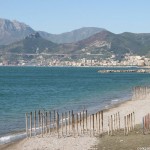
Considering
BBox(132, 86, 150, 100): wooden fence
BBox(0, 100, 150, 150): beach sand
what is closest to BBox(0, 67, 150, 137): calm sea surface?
BBox(132, 86, 150, 100): wooden fence

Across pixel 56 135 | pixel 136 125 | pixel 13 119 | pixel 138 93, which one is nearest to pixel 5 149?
pixel 56 135

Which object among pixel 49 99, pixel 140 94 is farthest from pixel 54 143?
pixel 49 99

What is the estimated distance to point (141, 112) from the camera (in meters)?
49.0

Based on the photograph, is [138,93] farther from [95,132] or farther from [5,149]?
[5,149]

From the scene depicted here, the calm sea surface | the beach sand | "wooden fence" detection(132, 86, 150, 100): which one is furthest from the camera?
"wooden fence" detection(132, 86, 150, 100)

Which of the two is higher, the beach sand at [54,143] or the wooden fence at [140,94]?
the beach sand at [54,143]

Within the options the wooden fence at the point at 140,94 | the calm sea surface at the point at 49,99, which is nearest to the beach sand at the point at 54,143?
the calm sea surface at the point at 49,99

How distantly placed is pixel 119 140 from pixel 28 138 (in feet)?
23.3

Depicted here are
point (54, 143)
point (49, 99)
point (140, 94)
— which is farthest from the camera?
point (49, 99)

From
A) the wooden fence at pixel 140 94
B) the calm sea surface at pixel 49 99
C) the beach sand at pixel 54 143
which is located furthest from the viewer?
the wooden fence at pixel 140 94

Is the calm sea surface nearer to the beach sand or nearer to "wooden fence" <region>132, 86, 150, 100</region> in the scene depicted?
"wooden fence" <region>132, 86, 150, 100</region>

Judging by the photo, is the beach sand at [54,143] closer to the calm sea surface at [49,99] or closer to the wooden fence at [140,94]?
the calm sea surface at [49,99]

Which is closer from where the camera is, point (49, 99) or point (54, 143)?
point (54, 143)

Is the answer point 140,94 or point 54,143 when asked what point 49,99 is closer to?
point 140,94
